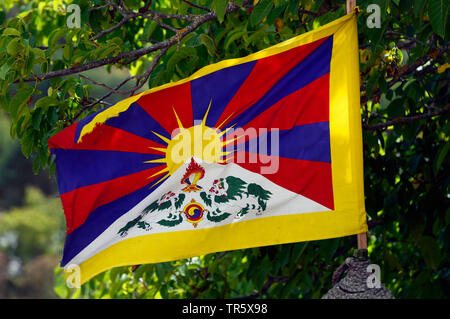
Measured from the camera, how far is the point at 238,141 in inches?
130

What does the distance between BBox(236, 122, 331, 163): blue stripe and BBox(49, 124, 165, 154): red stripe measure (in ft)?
1.97

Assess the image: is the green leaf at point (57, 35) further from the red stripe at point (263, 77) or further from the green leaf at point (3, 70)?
the red stripe at point (263, 77)

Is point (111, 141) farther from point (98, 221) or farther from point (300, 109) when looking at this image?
point (300, 109)

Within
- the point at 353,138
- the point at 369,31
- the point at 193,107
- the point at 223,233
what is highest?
the point at 369,31

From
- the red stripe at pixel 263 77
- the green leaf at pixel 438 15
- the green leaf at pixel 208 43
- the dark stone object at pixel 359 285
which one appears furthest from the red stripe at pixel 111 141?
the green leaf at pixel 438 15

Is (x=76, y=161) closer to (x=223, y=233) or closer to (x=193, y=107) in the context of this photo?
(x=193, y=107)

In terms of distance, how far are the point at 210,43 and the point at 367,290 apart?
179 centimetres

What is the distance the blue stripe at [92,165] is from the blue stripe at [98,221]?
134 millimetres

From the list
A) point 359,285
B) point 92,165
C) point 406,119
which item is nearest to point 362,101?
point 406,119

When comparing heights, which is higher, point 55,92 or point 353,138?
point 55,92

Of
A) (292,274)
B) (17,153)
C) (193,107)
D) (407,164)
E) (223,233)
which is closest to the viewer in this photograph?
(223,233)

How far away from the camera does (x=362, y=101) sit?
4270 mm

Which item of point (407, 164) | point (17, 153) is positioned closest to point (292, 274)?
point (407, 164)

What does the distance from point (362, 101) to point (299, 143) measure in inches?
50.2
